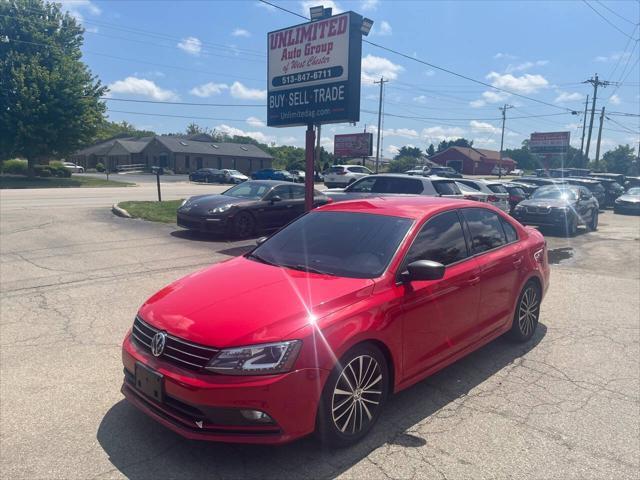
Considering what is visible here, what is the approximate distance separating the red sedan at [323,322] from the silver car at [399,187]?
7.81 metres

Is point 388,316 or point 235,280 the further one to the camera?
point 235,280

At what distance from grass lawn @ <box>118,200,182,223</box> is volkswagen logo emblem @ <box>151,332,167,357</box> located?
10.8m

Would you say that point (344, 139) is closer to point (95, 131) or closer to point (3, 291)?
point (95, 131)

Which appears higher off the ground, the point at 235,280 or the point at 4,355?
the point at 235,280

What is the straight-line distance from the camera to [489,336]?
464 centimetres

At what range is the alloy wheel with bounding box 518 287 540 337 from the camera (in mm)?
5191

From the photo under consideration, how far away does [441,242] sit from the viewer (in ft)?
13.9

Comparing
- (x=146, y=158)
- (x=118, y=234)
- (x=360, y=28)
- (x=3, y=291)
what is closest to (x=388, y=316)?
(x=3, y=291)

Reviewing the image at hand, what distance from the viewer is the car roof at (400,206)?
432 centimetres

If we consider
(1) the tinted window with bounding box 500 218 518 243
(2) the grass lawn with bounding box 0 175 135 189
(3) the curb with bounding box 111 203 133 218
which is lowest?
(2) the grass lawn with bounding box 0 175 135 189

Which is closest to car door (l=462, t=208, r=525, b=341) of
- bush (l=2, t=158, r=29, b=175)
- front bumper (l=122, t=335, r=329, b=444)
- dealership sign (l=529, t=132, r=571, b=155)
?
front bumper (l=122, t=335, r=329, b=444)

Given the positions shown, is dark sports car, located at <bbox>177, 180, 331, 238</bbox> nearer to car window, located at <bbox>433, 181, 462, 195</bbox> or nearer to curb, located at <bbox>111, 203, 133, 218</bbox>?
car window, located at <bbox>433, 181, 462, 195</bbox>

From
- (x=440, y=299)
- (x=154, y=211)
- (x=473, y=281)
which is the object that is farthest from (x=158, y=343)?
(x=154, y=211)

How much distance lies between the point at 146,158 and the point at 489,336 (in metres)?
70.6
